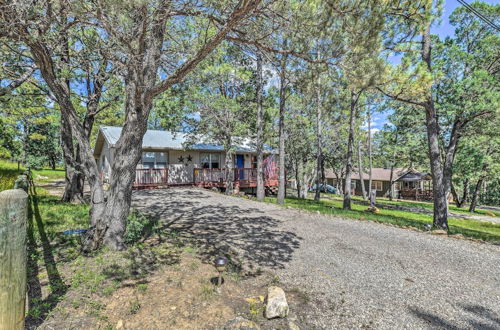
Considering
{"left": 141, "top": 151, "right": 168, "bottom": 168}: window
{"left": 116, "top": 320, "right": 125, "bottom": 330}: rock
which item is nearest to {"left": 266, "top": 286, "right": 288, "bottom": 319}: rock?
{"left": 116, "top": 320, "right": 125, "bottom": 330}: rock

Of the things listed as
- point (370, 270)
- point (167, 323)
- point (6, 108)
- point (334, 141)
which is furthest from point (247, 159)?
point (167, 323)

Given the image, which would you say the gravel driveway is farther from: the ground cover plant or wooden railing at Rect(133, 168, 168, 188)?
wooden railing at Rect(133, 168, 168, 188)

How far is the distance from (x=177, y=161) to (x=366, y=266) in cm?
1396

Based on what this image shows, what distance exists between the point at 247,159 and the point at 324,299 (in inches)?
638

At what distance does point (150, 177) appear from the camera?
14352mm

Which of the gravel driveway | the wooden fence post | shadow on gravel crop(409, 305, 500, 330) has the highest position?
the wooden fence post

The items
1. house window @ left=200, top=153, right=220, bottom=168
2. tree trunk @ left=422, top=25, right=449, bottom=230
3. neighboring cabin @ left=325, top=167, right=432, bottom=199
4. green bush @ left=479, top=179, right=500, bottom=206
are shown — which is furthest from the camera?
neighboring cabin @ left=325, top=167, right=432, bottom=199

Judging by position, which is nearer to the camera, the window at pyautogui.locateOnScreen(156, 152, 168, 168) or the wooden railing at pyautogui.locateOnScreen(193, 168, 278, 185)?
the window at pyautogui.locateOnScreen(156, 152, 168, 168)

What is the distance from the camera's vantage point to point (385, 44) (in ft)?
19.9

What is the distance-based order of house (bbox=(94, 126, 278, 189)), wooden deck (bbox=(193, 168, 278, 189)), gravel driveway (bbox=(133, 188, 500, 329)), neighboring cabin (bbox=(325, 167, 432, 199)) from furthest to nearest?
neighboring cabin (bbox=(325, 167, 432, 199)), wooden deck (bbox=(193, 168, 278, 189)), house (bbox=(94, 126, 278, 189)), gravel driveway (bbox=(133, 188, 500, 329))

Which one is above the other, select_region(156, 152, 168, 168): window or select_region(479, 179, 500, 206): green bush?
select_region(156, 152, 168, 168): window

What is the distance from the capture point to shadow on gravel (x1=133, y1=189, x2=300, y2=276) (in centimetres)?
425

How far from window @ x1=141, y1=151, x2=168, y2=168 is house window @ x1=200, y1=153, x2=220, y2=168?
2568 millimetres

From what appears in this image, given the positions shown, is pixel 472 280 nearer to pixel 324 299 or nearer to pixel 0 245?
pixel 324 299
